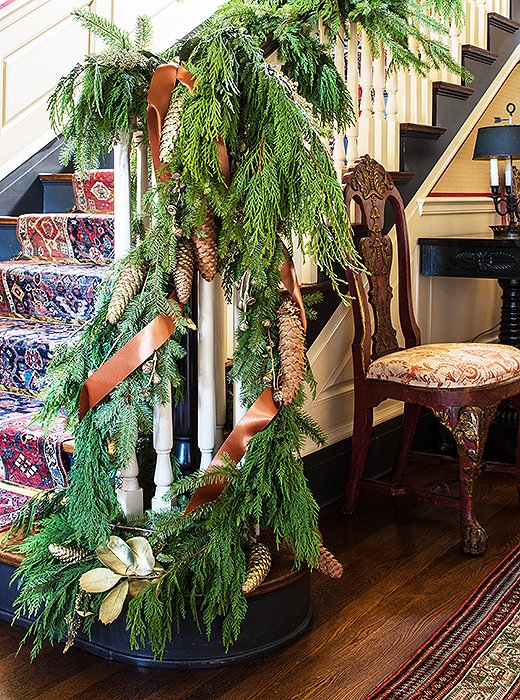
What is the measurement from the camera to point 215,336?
2201mm

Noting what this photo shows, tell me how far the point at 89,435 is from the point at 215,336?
39 centimetres

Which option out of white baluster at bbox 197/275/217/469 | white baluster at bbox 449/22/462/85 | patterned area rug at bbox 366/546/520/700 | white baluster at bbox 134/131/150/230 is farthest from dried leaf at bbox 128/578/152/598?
white baluster at bbox 449/22/462/85

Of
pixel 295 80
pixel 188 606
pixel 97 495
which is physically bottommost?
pixel 188 606

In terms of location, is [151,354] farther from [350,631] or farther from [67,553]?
[350,631]

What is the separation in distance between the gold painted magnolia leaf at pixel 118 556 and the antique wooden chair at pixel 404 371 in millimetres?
1124

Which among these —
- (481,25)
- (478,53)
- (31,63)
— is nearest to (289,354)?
(478,53)

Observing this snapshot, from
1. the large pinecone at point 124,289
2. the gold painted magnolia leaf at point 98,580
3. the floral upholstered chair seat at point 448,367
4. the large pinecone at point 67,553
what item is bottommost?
the gold painted magnolia leaf at point 98,580

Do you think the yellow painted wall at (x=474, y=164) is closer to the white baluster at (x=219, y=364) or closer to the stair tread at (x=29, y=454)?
the white baluster at (x=219, y=364)

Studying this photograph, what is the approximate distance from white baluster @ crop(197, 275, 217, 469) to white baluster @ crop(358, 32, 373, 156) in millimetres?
1315

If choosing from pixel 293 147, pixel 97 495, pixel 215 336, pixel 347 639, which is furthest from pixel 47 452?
A: pixel 293 147

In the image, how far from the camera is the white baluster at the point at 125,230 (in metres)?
2.13

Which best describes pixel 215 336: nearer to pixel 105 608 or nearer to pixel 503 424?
pixel 105 608

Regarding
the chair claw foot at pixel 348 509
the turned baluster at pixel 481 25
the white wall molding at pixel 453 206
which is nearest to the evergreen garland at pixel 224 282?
the chair claw foot at pixel 348 509

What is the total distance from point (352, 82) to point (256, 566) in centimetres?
172
